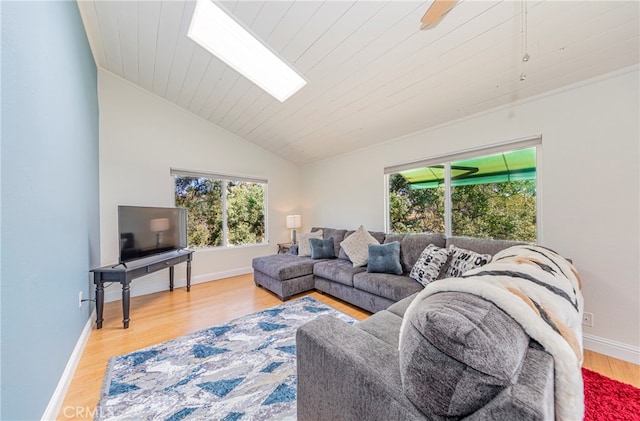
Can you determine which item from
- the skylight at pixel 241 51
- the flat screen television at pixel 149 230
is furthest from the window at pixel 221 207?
the skylight at pixel 241 51

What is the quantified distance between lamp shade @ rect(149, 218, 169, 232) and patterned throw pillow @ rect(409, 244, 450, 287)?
323 cm

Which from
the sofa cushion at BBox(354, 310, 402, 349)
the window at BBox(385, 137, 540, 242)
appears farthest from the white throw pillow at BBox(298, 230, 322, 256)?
the sofa cushion at BBox(354, 310, 402, 349)

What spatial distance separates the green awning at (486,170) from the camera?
241cm

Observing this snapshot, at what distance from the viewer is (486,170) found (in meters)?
2.68

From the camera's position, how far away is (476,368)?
57cm

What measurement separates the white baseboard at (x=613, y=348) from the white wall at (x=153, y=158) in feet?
14.6

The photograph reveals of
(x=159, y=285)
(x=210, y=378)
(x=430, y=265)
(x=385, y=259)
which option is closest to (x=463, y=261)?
(x=430, y=265)

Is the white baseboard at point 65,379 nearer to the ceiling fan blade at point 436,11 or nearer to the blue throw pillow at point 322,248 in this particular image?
the blue throw pillow at point 322,248

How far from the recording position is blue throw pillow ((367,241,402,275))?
274 centimetres

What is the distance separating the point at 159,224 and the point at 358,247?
8.88 feet

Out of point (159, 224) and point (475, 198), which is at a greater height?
point (475, 198)

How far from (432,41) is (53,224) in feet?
9.89

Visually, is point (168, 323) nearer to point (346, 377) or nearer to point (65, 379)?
point (65, 379)

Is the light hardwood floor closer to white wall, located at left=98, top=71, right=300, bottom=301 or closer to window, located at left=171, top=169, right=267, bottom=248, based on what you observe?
white wall, located at left=98, top=71, right=300, bottom=301
